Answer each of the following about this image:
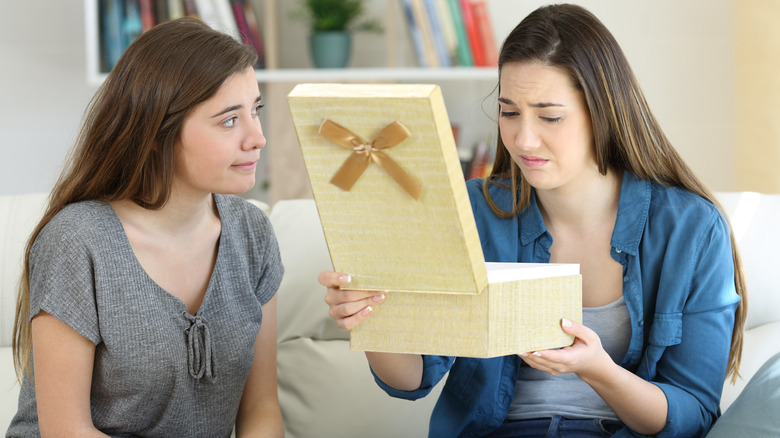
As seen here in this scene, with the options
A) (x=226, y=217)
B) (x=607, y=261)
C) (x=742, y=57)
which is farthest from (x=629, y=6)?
(x=226, y=217)

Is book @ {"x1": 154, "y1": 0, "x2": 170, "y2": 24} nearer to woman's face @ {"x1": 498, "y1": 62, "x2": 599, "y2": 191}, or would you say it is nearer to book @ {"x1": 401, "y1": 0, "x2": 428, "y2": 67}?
book @ {"x1": 401, "y1": 0, "x2": 428, "y2": 67}

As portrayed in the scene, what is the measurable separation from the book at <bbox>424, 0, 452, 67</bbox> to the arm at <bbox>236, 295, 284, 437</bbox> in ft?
4.37

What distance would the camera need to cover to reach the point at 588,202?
135 cm

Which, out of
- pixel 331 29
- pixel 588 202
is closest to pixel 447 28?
pixel 331 29

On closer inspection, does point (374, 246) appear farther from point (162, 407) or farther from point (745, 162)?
point (745, 162)

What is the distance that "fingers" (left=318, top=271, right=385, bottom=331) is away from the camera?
1.06 meters

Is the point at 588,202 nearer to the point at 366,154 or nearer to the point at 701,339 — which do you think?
the point at 701,339

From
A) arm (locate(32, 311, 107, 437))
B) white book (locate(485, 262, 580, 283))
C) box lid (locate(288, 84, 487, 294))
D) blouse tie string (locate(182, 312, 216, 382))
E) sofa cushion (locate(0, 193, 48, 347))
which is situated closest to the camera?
box lid (locate(288, 84, 487, 294))

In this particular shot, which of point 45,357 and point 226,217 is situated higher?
point 226,217

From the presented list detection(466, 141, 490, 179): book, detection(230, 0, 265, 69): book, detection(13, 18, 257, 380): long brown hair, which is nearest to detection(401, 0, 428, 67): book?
detection(466, 141, 490, 179): book

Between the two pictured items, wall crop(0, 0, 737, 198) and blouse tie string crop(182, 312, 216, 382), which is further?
wall crop(0, 0, 737, 198)

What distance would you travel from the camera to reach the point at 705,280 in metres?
1.25

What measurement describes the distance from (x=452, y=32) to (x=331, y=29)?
15.4 inches

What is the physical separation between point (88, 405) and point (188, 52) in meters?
0.56
